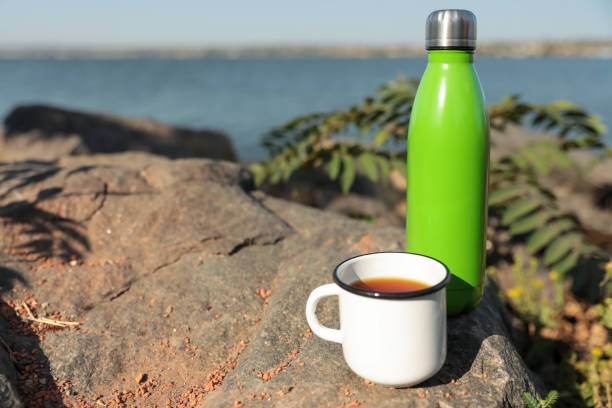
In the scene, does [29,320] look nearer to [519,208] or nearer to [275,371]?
[275,371]

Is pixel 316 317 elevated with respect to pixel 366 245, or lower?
elevated

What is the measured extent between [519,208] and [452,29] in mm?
1915

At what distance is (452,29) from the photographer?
1.69m

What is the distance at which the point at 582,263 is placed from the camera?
301cm

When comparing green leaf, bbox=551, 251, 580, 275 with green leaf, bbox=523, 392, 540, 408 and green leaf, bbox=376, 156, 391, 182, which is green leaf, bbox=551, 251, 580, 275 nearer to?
green leaf, bbox=376, 156, 391, 182

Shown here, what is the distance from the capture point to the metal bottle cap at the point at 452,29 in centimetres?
167

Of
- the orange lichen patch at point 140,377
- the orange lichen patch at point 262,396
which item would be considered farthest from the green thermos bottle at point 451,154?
the orange lichen patch at point 140,377

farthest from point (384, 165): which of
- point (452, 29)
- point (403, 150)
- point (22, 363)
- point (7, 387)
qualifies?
point (7, 387)

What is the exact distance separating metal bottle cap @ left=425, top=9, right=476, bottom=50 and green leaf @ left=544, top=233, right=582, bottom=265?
1810 millimetres

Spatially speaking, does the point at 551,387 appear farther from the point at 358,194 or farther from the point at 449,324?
the point at 358,194

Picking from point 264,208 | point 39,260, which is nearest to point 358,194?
point 264,208

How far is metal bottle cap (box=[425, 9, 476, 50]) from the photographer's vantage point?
5.49 feet

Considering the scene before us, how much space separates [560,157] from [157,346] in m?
3.04

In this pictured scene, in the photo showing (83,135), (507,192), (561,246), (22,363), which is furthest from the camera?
(83,135)
